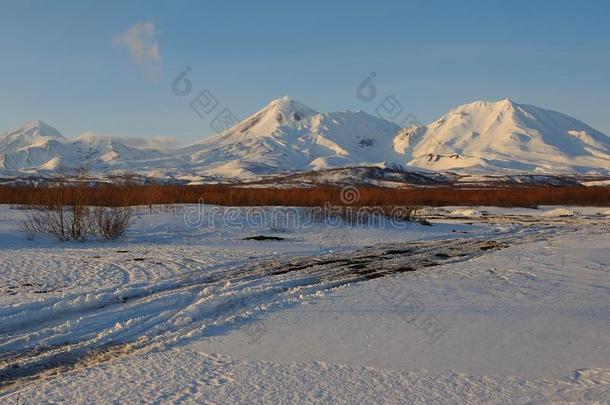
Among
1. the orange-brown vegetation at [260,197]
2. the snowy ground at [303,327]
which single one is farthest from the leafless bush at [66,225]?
the snowy ground at [303,327]

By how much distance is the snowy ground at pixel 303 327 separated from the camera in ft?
20.1

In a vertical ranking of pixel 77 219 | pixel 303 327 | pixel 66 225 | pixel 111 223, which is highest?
pixel 77 219

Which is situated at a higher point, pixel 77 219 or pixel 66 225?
pixel 77 219

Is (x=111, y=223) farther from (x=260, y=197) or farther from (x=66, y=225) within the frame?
(x=260, y=197)

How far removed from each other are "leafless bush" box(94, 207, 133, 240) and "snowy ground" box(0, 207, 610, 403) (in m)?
3.48

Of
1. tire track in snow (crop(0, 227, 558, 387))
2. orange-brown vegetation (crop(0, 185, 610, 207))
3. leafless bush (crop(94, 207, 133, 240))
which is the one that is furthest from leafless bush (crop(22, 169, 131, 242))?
tire track in snow (crop(0, 227, 558, 387))

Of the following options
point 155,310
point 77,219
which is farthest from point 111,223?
point 155,310

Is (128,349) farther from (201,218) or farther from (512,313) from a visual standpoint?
(201,218)

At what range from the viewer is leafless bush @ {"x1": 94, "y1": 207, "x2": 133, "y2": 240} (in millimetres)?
20922

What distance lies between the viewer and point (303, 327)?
27.9 ft

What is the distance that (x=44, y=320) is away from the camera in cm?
866

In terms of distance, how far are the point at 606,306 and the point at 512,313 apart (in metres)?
1.98

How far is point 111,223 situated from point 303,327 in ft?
47.1

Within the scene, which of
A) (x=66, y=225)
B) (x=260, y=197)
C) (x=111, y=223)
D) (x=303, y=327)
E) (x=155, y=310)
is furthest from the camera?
(x=260, y=197)
